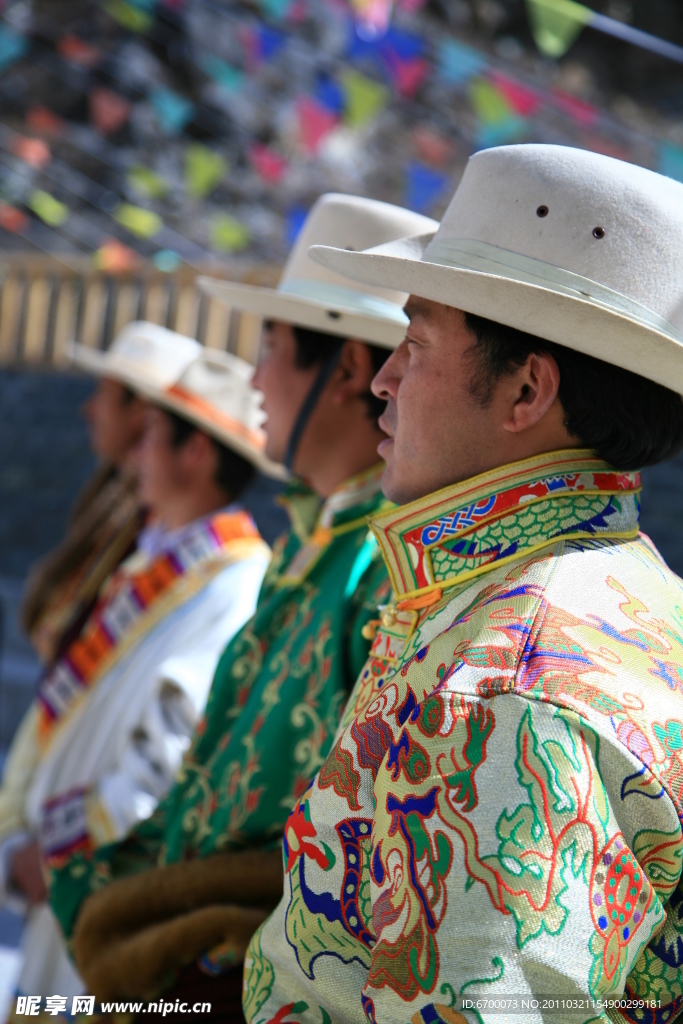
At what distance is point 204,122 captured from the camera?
38.6 feet

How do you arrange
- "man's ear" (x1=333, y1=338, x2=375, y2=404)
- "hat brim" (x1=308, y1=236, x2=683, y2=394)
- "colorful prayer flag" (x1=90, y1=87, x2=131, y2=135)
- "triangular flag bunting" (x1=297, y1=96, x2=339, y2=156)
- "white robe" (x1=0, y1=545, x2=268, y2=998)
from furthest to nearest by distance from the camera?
"colorful prayer flag" (x1=90, y1=87, x2=131, y2=135)
"triangular flag bunting" (x1=297, y1=96, x2=339, y2=156)
"white robe" (x1=0, y1=545, x2=268, y2=998)
"man's ear" (x1=333, y1=338, x2=375, y2=404)
"hat brim" (x1=308, y1=236, x2=683, y2=394)

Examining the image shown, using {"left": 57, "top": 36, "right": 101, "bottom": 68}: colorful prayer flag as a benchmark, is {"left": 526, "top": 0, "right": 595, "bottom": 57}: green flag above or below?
above

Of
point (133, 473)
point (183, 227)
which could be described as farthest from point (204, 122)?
point (133, 473)

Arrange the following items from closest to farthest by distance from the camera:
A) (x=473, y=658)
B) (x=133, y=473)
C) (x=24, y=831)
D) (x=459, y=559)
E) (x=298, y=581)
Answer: (x=473, y=658) < (x=459, y=559) < (x=298, y=581) < (x=24, y=831) < (x=133, y=473)

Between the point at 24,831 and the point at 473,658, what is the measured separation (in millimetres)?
2437

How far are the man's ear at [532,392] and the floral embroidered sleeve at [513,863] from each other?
1.22ft

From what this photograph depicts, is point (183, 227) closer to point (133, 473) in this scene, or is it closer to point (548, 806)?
point (133, 473)

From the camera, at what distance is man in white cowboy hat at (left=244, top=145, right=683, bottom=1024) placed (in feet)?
2.94

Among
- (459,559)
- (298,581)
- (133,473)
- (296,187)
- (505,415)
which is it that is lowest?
(296,187)

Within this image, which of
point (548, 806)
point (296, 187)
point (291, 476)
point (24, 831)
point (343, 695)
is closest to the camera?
point (548, 806)

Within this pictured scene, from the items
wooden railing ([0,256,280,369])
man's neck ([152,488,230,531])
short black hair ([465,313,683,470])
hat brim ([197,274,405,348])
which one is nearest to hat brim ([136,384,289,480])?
man's neck ([152,488,230,531])

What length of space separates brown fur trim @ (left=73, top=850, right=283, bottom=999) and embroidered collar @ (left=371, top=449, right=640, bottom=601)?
25.3 inches

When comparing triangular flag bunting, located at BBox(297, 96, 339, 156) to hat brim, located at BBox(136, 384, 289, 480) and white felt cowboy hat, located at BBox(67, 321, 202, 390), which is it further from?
hat brim, located at BBox(136, 384, 289, 480)

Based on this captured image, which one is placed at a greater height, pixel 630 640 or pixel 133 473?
pixel 630 640
